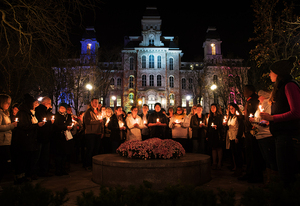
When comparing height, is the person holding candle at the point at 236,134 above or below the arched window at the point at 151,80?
below

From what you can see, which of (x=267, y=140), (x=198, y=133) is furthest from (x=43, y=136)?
(x=267, y=140)

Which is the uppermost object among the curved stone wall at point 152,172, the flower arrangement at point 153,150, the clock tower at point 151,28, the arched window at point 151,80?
the clock tower at point 151,28

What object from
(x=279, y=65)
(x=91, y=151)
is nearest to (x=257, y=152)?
(x=279, y=65)

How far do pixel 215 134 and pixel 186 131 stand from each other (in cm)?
137

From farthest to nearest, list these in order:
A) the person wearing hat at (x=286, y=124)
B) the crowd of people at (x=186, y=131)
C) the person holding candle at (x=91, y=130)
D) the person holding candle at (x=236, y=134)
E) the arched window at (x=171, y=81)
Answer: the arched window at (x=171, y=81) → the person holding candle at (x=91, y=130) → the person holding candle at (x=236, y=134) → the crowd of people at (x=186, y=131) → the person wearing hat at (x=286, y=124)

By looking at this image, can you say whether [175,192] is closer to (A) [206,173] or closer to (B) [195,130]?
(A) [206,173]

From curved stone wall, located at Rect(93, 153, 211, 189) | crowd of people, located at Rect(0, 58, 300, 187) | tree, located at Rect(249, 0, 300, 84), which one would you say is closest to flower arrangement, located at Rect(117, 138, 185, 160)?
curved stone wall, located at Rect(93, 153, 211, 189)

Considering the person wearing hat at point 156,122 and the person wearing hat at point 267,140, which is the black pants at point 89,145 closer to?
the person wearing hat at point 156,122

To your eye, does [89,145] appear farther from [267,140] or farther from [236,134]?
[267,140]

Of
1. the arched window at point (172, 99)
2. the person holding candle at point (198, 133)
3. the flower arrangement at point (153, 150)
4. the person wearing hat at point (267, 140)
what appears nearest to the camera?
the person wearing hat at point (267, 140)

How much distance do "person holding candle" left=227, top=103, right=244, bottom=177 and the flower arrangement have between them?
6.48ft

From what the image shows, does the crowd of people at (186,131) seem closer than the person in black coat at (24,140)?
Yes

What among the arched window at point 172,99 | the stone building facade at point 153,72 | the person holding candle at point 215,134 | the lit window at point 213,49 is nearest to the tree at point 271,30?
the person holding candle at point 215,134

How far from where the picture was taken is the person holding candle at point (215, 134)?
25.5ft
